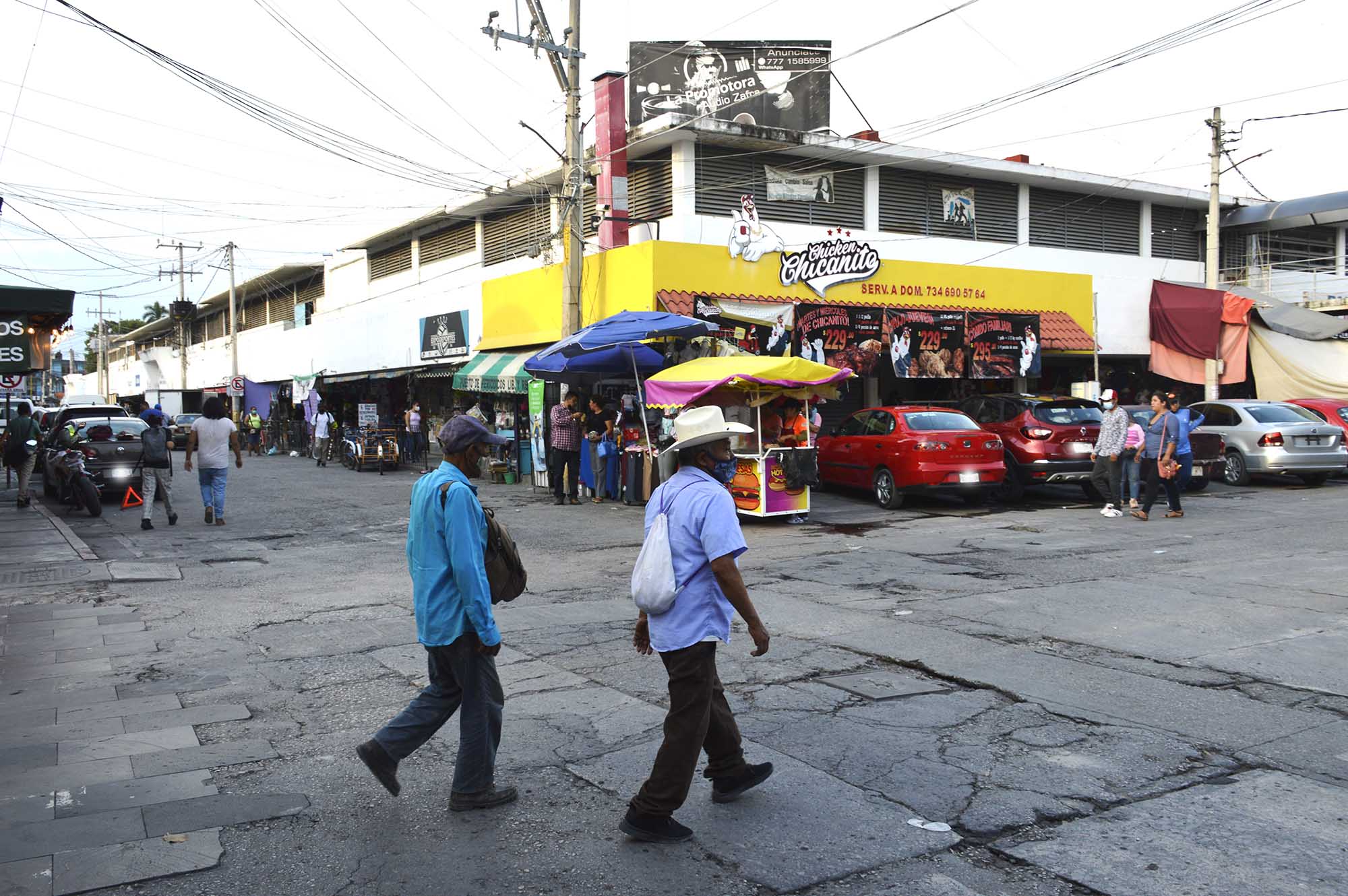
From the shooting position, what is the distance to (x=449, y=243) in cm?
2906

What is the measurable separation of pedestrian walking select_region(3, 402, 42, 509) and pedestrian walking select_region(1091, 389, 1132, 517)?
16.9m

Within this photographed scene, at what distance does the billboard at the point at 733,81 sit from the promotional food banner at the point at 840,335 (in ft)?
19.0

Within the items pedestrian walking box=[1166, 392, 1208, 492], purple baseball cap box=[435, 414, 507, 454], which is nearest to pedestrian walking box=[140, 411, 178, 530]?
purple baseball cap box=[435, 414, 507, 454]

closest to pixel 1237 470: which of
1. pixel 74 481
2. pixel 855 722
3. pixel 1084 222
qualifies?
pixel 1084 222

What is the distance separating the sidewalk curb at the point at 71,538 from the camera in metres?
12.1

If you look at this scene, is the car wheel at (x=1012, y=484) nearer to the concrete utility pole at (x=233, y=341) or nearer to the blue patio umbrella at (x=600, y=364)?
the blue patio umbrella at (x=600, y=364)

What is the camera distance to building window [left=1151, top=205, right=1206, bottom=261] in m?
27.6

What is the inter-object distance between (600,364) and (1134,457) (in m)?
8.42

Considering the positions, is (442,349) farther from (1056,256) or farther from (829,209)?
(1056,256)

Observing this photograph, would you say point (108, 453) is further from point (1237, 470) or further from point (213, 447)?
point (1237, 470)

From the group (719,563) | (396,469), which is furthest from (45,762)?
(396,469)

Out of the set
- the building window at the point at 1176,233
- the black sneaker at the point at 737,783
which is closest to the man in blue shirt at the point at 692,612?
the black sneaker at the point at 737,783

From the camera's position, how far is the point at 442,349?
2769 centimetres

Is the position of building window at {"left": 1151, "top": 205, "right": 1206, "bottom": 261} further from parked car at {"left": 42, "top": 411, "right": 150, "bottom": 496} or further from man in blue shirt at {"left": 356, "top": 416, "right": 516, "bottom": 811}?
man in blue shirt at {"left": 356, "top": 416, "right": 516, "bottom": 811}
